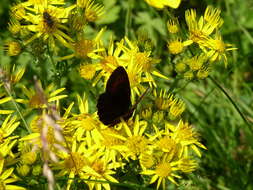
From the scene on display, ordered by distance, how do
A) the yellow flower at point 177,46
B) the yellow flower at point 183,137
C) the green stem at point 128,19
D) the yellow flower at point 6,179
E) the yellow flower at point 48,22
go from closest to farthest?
the yellow flower at point 6,179 → the yellow flower at point 183,137 → the yellow flower at point 48,22 → the yellow flower at point 177,46 → the green stem at point 128,19

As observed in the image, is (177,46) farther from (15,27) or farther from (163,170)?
(15,27)

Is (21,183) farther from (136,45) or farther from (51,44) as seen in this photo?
(136,45)

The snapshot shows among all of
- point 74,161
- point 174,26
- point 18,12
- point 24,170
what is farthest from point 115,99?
point 18,12

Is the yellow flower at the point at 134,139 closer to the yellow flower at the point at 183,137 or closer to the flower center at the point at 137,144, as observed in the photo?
the flower center at the point at 137,144

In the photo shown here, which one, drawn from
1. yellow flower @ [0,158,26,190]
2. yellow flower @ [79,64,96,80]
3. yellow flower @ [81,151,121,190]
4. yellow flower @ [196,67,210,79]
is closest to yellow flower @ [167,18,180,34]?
yellow flower @ [196,67,210,79]

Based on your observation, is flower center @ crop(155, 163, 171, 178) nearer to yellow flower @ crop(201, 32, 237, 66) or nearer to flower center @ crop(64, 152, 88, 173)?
flower center @ crop(64, 152, 88, 173)

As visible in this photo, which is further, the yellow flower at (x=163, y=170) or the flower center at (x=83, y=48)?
the flower center at (x=83, y=48)

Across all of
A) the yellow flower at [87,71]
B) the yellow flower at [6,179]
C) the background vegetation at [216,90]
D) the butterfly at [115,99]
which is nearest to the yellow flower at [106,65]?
the yellow flower at [87,71]

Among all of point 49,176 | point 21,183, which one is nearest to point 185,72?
point 21,183
